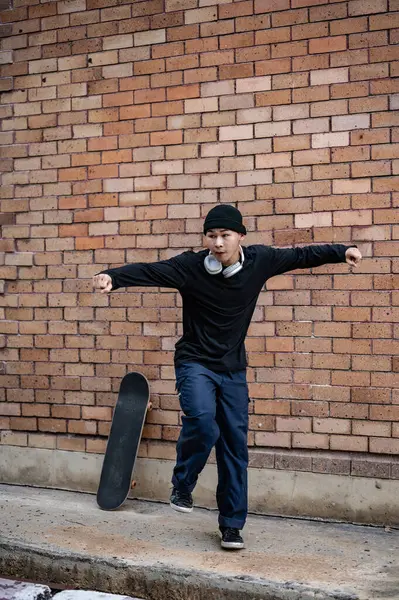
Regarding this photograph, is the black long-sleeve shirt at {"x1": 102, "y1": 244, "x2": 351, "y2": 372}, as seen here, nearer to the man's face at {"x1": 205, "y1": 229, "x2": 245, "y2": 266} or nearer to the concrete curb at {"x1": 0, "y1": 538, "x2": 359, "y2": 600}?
the man's face at {"x1": 205, "y1": 229, "x2": 245, "y2": 266}

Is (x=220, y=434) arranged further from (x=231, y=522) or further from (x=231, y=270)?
(x=231, y=270)

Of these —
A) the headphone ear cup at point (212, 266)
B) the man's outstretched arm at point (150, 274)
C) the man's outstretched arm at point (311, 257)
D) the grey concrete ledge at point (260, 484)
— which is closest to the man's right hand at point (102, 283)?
the man's outstretched arm at point (150, 274)

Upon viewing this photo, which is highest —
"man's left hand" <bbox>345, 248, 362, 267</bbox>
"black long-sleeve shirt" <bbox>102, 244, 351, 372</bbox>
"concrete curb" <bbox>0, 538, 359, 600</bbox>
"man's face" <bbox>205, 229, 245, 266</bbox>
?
"man's face" <bbox>205, 229, 245, 266</bbox>

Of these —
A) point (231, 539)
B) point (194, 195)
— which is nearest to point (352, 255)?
point (194, 195)

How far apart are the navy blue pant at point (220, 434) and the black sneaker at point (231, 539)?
27mm

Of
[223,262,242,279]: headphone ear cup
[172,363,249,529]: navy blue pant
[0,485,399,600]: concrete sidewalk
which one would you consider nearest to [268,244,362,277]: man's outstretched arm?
[223,262,242,279]: headphone ear cup

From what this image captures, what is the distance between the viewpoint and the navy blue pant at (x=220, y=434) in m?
4.07

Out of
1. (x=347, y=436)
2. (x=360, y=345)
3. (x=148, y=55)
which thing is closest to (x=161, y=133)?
(x=148, y=55)

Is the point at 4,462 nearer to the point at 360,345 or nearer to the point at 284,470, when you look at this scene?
the point at 284,470

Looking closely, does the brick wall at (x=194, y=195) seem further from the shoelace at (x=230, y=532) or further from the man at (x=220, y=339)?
the shoelace at (x=230, y=532)

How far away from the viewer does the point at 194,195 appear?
5.19m

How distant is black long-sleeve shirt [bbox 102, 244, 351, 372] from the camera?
4125mm

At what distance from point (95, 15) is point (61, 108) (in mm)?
675

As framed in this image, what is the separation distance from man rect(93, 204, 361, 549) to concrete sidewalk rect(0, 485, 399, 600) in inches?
11.2
